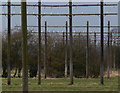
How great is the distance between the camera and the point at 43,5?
1658cm

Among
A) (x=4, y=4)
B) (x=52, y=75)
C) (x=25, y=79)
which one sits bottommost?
(x=52, y=75)

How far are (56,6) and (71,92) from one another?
6.97m

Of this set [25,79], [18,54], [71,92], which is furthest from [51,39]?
[25,79]

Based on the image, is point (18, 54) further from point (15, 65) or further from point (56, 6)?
point (56, 6)

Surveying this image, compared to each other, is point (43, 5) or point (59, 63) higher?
point (43, 5)

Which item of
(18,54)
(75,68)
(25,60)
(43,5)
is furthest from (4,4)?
(75,68)

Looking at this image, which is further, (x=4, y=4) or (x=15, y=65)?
(x=15, y=65)

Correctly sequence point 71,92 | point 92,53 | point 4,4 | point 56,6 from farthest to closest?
point 92,53
point 56,6
point 4,4
point 71,92

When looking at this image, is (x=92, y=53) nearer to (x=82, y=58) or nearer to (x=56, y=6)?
(x=82, y=58)

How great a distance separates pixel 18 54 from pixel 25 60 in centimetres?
2450

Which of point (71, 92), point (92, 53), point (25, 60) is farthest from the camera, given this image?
point (92, 53)

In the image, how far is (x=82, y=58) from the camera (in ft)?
105

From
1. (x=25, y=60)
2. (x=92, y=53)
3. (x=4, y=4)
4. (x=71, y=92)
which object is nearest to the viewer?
(x=25, y=60)

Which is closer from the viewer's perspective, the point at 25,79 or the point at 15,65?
the point at 25,79
